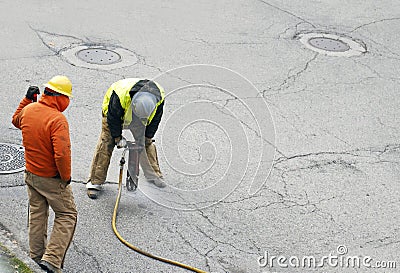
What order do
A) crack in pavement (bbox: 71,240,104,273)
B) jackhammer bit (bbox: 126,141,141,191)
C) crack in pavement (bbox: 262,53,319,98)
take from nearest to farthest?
crack in pavement (bbox: 71,240,104,273) < jackhammer bit (bbox: 126,141,141,191) < crack in pavement (bbox: 262,53,319,98)

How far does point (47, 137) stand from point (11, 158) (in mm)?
2156

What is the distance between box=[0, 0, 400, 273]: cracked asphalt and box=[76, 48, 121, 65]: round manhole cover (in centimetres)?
19

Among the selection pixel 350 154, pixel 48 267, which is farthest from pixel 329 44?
pixel 48 267

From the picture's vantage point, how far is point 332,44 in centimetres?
1179

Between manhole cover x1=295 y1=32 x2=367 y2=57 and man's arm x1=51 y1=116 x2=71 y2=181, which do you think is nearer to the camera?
man's arm x1=51 y1=116 x2=71 y2=181

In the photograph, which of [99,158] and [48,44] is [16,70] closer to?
[48,44]

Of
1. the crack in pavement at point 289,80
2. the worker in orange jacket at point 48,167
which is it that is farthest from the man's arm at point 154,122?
the crack in pavement at point 289,80

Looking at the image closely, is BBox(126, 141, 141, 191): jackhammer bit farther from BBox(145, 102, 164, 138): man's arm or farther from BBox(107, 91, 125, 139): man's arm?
BBox(107, 91, 125, 139): man's arm

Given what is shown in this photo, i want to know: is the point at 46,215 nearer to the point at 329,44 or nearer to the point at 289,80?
the point at 289,80

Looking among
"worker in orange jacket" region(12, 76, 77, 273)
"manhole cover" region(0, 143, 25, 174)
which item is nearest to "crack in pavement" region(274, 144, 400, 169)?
"manhole cover" region(0, 143, 25, 174)

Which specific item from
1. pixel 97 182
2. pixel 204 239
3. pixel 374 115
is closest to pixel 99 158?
pixel 97 182

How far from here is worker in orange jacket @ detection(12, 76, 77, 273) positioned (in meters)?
5.24

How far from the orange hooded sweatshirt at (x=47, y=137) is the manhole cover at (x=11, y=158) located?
1.72 metres

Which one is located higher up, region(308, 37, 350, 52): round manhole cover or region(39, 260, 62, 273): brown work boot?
region(308, 37, 350, 52): round manhole cover
